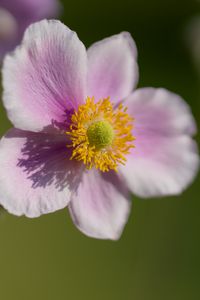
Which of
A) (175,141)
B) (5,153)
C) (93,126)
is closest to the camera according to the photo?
(5,153)

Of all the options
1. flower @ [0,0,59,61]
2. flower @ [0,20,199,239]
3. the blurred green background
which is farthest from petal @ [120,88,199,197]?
the blurred green background

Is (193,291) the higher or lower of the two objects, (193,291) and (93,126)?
the lower

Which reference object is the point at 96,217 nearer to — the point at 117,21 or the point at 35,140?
the point at 35,140

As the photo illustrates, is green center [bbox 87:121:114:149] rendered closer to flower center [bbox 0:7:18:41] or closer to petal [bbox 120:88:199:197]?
petal [bbox 120:88:199:197]

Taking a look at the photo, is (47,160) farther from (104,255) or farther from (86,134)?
(104,255)

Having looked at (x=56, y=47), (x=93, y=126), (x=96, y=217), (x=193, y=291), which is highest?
(x=56, y=47)

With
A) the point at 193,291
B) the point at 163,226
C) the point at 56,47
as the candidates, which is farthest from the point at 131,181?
the point at 193,291
